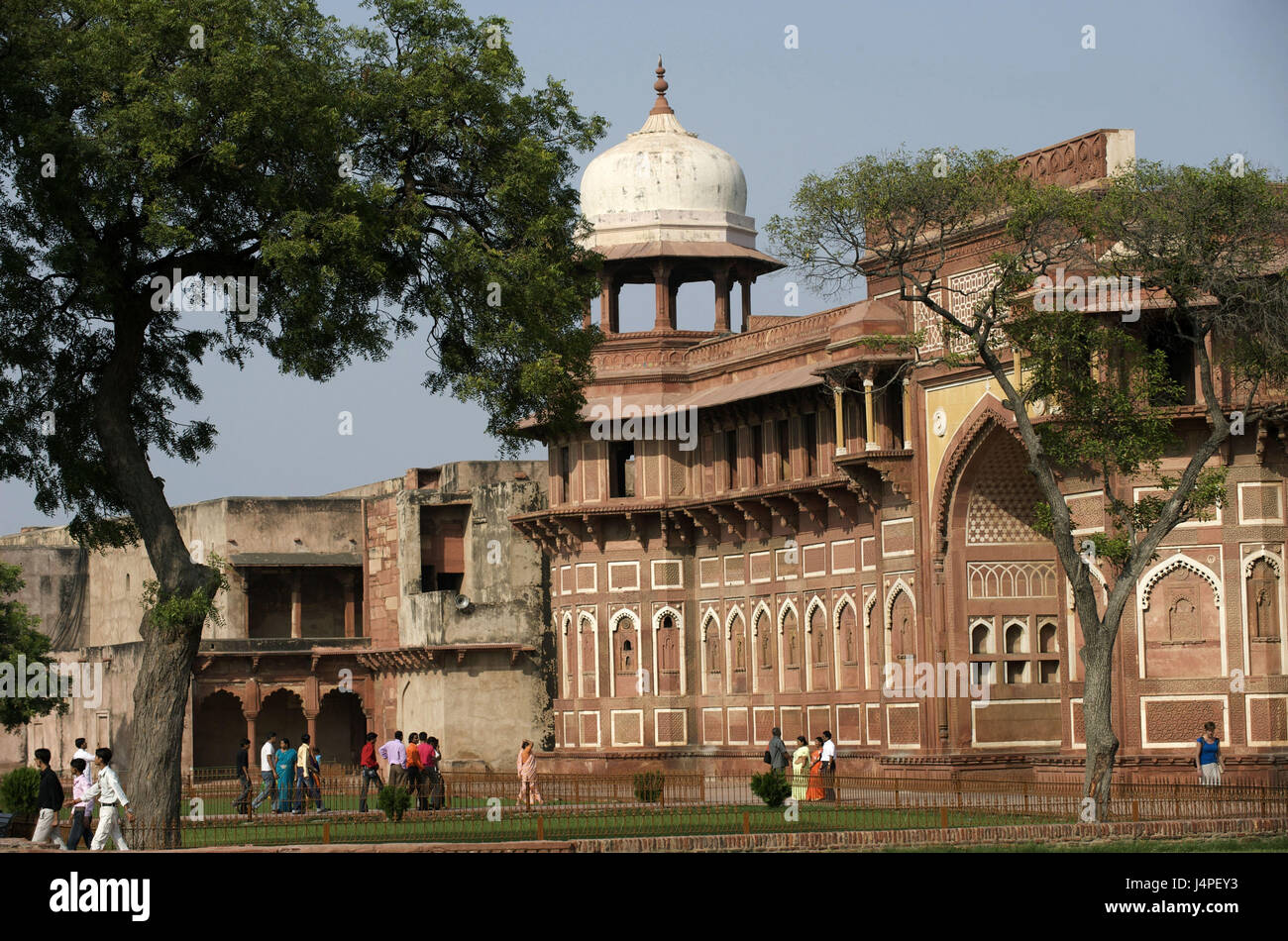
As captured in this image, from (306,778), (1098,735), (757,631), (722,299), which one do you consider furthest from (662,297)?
(1098,735)

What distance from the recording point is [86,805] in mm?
22922

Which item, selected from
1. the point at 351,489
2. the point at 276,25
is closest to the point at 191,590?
the point at 276,25

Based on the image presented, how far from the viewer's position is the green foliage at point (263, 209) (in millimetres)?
23172

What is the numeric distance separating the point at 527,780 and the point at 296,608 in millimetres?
23243

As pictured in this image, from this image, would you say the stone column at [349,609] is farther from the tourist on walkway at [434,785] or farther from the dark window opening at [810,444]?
the tourist on walkway at [434,785]

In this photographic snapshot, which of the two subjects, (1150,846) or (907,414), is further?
(907,414)

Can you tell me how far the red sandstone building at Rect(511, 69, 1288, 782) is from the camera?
30.4 metres

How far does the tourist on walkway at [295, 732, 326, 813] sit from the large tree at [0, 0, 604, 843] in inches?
336

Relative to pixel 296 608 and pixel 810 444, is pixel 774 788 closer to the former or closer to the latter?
pixel 810 444

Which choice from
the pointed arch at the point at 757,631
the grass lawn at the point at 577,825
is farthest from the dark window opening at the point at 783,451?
the grass lawn at the point at 577,825

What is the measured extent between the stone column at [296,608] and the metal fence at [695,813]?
19.0 m

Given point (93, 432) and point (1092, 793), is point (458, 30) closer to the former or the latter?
point (93, 432)

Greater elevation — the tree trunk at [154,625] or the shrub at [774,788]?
the tree trunk at [154,625]

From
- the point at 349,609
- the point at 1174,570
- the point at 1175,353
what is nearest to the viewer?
the point at 1174,570
